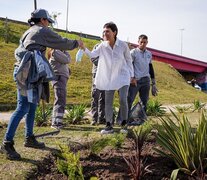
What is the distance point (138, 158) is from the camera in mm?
3844

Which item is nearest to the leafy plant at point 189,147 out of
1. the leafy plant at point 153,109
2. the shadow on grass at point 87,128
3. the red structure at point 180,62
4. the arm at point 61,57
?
the shadow on grass at point 87,128

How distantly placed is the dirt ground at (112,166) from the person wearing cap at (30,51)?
47 cm

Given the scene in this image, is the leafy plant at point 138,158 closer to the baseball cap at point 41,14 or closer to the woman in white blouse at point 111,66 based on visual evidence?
the woman in white blouse at point 111,66

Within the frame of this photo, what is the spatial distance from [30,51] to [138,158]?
→ 1709 mm

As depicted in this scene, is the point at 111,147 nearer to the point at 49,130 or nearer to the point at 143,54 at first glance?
the point at 49,130

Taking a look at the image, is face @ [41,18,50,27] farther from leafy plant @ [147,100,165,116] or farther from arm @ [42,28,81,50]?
leafy plant @ [147,100,165,116]

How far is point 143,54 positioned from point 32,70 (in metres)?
3.77

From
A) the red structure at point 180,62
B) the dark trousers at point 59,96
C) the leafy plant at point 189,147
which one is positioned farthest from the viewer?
the red structure at point 180,62

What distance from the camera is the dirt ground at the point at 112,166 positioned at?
3.69 metres

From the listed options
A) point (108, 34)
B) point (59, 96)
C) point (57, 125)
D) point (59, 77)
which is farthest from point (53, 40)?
point (57, 125)

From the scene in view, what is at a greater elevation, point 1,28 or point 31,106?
point 1,28

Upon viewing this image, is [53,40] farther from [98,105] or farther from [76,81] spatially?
[76,81]

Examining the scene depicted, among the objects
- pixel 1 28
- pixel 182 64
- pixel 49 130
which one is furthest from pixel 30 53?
pixel 182 64

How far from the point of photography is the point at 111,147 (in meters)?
4.82
